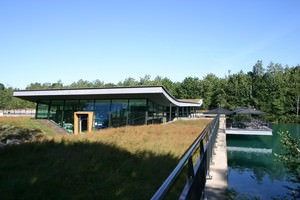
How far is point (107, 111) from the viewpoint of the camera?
1761cm

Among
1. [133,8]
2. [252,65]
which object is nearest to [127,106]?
[133,8]

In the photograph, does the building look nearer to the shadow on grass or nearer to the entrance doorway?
the entrance doorway

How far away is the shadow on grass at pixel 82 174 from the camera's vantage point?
3.72 meters

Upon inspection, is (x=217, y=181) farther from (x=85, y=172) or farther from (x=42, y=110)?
(x=42, y=110)

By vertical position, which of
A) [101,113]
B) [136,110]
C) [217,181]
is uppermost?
[136,110]

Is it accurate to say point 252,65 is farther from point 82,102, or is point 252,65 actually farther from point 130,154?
point 130,154

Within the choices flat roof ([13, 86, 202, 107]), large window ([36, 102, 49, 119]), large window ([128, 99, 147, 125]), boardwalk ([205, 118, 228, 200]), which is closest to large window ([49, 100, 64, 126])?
large window ([36, 102, 49, 119])

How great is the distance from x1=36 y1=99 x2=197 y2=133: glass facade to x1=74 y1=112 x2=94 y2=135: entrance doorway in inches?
38.2

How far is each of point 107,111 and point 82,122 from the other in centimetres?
222

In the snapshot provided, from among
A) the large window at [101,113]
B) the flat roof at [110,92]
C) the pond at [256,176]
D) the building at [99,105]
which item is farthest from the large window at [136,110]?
the pond at [256,176]

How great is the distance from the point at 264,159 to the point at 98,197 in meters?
16.0

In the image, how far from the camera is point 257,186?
32.5ft

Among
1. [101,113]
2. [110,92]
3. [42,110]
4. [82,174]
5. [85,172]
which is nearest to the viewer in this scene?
[82,174]

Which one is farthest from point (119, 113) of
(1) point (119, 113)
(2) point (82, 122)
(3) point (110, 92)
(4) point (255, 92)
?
(4) point (255, 92)
